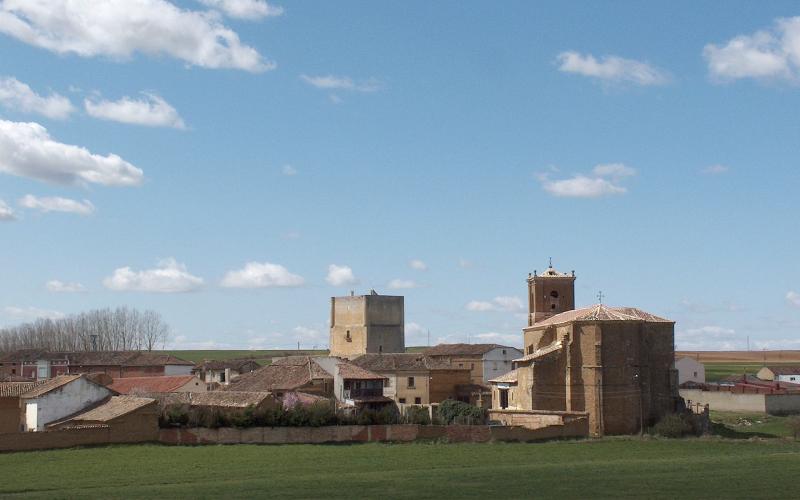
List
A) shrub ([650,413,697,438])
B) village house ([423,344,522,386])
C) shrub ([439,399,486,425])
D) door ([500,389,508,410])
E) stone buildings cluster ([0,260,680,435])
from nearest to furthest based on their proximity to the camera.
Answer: shrub ([650,413,697,438])
stone buildings cluster ([0,260,680,435])
shrub ([439,399,486,425])
door ([500,389,508,410])
village house ([423,344,522,386])

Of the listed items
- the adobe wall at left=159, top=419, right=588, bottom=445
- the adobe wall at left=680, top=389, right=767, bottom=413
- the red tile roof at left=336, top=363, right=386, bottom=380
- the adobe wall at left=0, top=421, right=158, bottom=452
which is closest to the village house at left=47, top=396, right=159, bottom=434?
the adobe wall at left=0, top=421, right=158, bottom=452

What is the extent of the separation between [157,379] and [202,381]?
310cm

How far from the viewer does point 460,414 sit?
173ft

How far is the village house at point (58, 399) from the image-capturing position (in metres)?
47.4

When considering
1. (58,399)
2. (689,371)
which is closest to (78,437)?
(58,399)

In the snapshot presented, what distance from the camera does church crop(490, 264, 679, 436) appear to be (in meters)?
49.8

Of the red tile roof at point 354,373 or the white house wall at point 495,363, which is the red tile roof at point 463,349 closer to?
the white house wall at point 495,363

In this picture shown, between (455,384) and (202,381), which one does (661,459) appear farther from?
(202,381)

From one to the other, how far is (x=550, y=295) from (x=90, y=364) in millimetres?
41934

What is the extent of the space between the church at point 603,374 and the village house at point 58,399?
66.3ft

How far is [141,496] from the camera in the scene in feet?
82.8

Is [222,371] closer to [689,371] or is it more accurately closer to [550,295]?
[550,295]

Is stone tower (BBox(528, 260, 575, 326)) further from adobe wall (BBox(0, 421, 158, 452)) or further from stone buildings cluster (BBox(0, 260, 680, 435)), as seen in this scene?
adobe wall (BBox(0, 421, 158, 452))

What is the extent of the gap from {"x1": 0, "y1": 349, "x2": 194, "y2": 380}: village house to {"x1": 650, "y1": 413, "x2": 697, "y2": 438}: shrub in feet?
158
